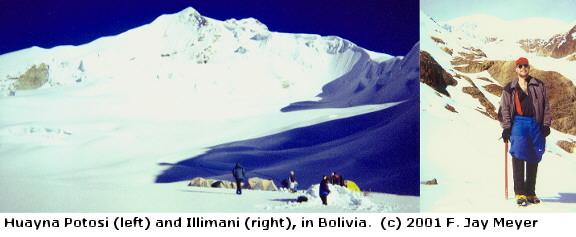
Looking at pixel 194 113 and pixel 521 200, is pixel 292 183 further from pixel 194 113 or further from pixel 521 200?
pixel 521 200

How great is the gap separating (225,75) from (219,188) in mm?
1665

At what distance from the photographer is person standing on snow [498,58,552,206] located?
600 centimetres

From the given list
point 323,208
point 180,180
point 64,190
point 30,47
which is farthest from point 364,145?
point 30,47

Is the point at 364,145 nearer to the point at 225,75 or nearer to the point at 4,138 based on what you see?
the point at 225,75

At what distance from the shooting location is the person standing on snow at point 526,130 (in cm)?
600

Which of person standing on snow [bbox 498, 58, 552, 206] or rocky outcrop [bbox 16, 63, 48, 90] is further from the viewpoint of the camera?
rocky outcrop [bbox 16, 63, 48, 90]

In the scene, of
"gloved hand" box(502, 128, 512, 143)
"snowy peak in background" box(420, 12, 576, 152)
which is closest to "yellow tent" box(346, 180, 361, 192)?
"snowy peak in background" box(420, 12, 576, 152)

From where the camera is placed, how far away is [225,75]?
7367 mm

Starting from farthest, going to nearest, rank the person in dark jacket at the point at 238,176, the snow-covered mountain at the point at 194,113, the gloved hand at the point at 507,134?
the snow-covered mountain at the point at 194,113
the person in dark jacket at the point at 238,176
the gloved hand at the point at 507,134

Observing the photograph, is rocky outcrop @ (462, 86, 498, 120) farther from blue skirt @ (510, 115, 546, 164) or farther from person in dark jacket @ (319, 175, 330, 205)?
person in dark jacket @ (319, 175, 330, 205)

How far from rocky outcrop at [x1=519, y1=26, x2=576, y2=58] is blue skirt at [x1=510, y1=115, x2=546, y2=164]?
1.18 m

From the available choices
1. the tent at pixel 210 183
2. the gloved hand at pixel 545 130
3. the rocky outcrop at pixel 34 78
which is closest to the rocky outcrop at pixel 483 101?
the gloved hand at pixel 545 130

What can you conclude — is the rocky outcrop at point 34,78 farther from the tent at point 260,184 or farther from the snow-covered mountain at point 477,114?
the snow-covered mountain at point 477,114

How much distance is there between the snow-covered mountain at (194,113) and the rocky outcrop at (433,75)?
184 millimetres
